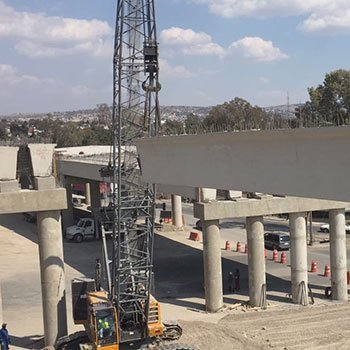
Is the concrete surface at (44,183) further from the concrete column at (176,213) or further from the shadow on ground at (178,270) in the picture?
the concrete column at (176,213)

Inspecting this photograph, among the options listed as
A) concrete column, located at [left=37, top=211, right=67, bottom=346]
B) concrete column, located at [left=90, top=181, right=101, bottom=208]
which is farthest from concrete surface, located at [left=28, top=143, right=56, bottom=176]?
concrete column, located at [left=90, top=181, right=101, bottom=208]

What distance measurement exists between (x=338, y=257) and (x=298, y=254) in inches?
78.5

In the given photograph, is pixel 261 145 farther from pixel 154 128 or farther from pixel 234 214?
pixel 234 214


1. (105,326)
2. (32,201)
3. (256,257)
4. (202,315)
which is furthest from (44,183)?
(256,257)

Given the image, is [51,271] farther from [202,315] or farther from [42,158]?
[202,315]

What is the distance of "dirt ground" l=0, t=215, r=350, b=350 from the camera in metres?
19.2

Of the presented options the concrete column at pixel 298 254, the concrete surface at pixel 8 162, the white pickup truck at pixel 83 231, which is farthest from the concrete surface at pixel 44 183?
the white pickup truck at pixel 83 231

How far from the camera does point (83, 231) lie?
43.3 metres

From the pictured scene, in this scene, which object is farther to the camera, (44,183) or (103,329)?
(44,183)

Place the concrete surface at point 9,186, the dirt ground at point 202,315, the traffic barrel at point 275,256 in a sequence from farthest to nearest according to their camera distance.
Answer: the traffic barrel at point 275,256, the dirt ground at point 202,315, the concrete surface at point 9,186

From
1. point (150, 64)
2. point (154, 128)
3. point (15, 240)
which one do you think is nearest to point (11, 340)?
point (154, 128)

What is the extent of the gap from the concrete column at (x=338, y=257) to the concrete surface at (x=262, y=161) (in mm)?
10624

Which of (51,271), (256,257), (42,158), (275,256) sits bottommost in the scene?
(275,256)

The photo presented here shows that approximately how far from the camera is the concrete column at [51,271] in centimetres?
1859
